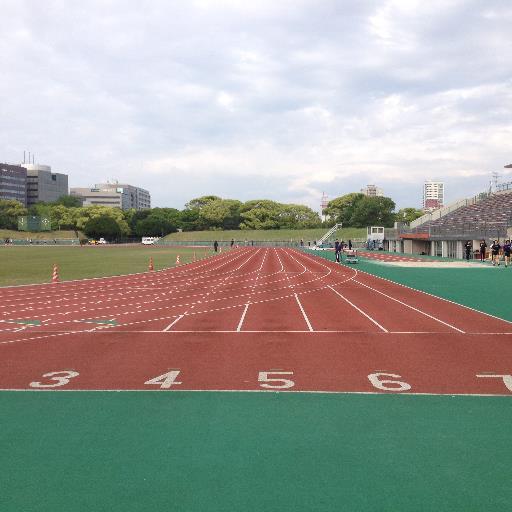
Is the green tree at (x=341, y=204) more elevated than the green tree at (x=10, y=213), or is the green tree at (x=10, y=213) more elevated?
the green tree at (x=341, y=204)

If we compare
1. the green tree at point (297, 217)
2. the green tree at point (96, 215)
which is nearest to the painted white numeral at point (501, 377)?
the green tree at point (96, 215)

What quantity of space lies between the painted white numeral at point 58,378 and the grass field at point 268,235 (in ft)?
330

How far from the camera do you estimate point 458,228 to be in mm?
52438

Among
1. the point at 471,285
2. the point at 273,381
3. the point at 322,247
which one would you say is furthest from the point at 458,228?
the point at 273,381

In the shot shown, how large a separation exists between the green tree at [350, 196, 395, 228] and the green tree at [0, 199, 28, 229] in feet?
304

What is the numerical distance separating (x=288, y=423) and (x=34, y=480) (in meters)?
3.16

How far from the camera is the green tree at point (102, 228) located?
422 feet

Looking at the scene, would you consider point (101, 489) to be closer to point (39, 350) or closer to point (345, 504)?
point (345, 504)

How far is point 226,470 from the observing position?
212 inches

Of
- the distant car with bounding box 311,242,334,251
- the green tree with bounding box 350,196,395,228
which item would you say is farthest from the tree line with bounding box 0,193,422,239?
the distant car with bounding box 311,242,334,251

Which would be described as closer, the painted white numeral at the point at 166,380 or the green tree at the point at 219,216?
the painted white numeral at the point at 166,380

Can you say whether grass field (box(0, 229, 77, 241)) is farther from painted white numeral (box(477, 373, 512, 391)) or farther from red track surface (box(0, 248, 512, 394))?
painted white numeral (box(477, 373, 512, 391))

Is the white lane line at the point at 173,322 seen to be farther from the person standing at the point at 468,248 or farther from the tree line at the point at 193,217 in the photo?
the tree line at the point at 193,217

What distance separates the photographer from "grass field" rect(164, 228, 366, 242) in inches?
4377
